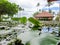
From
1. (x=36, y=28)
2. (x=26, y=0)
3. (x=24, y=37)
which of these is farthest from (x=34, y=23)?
(x=26, y=0)

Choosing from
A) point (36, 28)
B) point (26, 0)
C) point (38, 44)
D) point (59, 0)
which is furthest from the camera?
point (26, 0)

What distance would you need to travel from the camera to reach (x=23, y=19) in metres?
0.58

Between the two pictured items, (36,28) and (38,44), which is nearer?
(38,44)

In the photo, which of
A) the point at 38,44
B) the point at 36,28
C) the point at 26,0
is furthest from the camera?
the point at 26,0

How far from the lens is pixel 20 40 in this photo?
1.19 ft

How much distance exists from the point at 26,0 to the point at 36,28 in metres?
0.50

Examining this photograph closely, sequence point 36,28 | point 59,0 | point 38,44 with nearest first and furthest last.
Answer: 1. point 38,44
2. point 36,28
3. point 59,0

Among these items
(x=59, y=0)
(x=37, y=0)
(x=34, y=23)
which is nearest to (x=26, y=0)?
(x=37, y=0)

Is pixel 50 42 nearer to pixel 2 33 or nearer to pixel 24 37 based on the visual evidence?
pixel 24 37

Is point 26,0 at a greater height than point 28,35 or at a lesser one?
greater

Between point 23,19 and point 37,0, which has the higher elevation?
point 37,0

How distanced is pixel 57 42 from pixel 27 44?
0.06 metres

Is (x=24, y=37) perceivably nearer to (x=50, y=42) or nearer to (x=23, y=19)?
(x=50, y=42)

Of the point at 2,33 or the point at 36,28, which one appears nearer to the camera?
the point at 36,28
